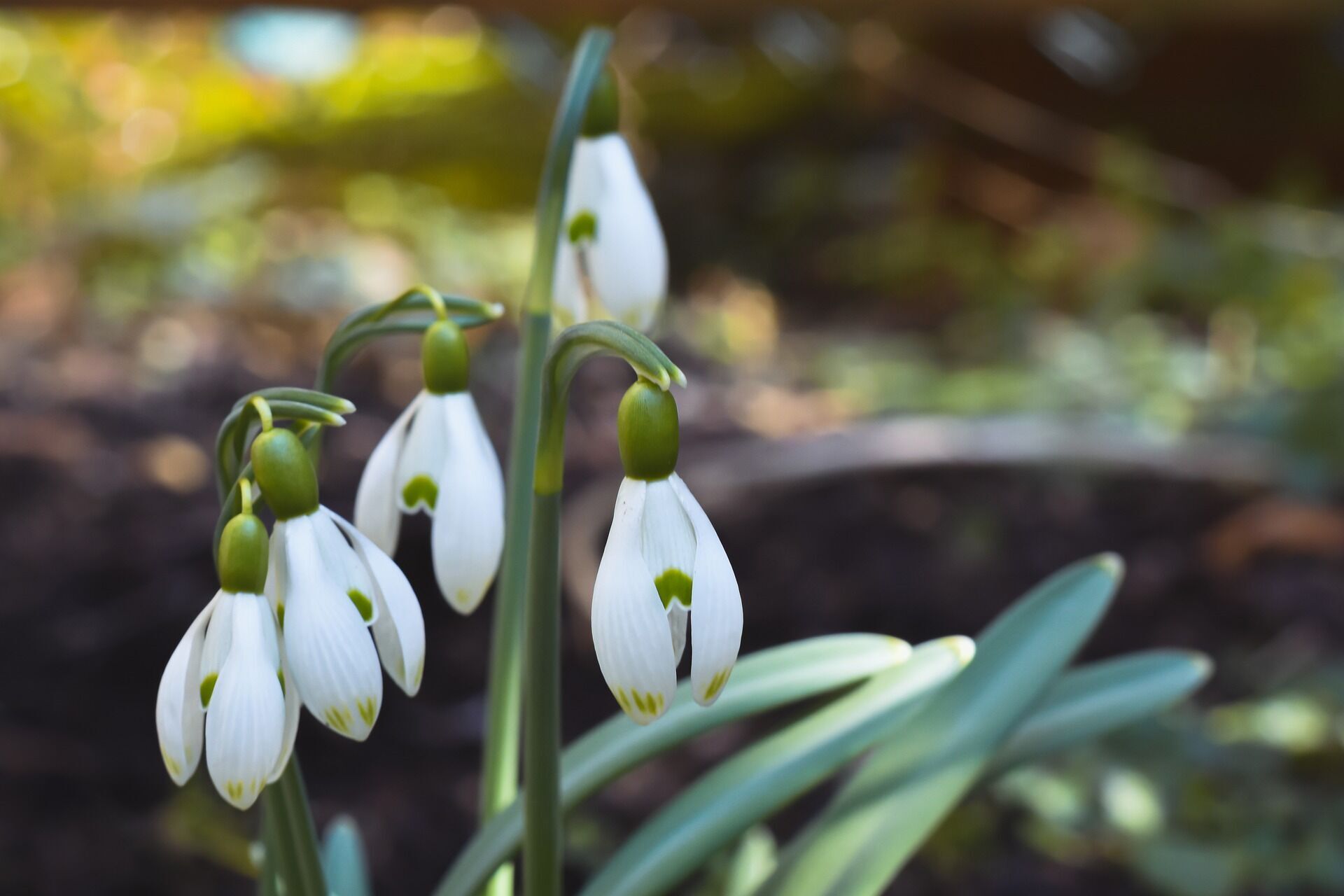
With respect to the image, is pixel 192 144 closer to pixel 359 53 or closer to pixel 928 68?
pixel 359 53

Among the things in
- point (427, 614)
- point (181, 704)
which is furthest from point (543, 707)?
point (427, 614)

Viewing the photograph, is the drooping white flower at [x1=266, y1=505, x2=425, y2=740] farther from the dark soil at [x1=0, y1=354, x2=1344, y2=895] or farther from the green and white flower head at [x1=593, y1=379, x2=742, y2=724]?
the dark soil at [x1=0, y1=354, x2=1344, y2=895]

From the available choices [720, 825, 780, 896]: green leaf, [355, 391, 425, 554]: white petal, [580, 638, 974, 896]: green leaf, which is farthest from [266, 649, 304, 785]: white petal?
[720, 825, 780, 896]: green leaf

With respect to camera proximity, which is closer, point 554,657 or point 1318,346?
point 554,657

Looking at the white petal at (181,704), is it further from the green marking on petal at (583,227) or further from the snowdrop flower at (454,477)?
the green marking on petal at (583,227)

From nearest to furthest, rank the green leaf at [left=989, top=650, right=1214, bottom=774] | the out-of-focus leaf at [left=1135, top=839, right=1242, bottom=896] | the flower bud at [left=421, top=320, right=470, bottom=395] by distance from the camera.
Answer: the flower bud at [left=421, top=320, right=470, bottom=395] < the green leaf at [left=989, top=650, right=1214, bottom=774] < the out-of-focus leaf at [left=1135, top=839, right=1242, bottom=896]

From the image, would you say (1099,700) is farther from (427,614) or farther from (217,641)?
(427,614)

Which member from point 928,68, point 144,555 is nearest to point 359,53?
point 928,68
